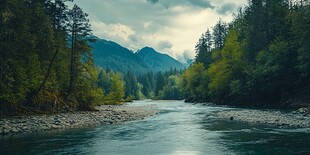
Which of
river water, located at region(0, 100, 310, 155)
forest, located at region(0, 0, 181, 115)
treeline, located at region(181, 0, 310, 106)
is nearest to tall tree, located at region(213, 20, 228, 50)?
treeline, located at region(181, 0, 310, 106)

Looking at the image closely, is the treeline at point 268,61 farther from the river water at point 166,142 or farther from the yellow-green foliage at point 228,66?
the river water at point 166,142

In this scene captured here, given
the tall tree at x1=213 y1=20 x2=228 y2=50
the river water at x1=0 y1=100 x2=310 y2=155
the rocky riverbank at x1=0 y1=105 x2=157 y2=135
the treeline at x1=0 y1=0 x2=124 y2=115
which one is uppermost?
the tall tree at x1=213 y1=20 x2=228 y2=50

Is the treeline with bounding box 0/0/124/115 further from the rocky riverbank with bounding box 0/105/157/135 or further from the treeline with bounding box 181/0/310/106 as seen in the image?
the treeline with bounding box 181/0/310/106

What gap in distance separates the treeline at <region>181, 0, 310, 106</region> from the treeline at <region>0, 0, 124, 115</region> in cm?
3053

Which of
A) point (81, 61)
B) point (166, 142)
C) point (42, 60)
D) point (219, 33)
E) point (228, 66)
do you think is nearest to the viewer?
point (166, 142)

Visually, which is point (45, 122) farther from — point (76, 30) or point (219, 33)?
point (219, 33)

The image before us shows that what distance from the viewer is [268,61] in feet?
172

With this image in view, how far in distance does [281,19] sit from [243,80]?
45.8 feet

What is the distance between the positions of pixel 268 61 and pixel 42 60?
37173 mm

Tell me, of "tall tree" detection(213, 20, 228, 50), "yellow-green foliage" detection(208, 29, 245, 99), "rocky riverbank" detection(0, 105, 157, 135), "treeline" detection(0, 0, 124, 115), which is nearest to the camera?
"rocky riverbank" detection(0, 105, 157, 135)

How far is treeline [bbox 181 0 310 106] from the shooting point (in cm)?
4885

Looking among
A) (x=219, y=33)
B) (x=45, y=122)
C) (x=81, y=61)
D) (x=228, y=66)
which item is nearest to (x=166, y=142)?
(x=45, y=122)

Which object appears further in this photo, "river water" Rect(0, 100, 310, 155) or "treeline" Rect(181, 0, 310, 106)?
"treeline" Rect(181, 0, 310, 106)

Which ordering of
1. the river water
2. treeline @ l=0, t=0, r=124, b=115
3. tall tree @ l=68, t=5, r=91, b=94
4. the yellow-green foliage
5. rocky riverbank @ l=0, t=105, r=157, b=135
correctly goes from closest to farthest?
the river water → rocky riverbank @ l=0, t=105, r=157, b=135 → treeline @ l=0, t=0, r=124, b=115 → tall tree @ l=68, t=5, r=91, b=94 → the yellow-green foliage
